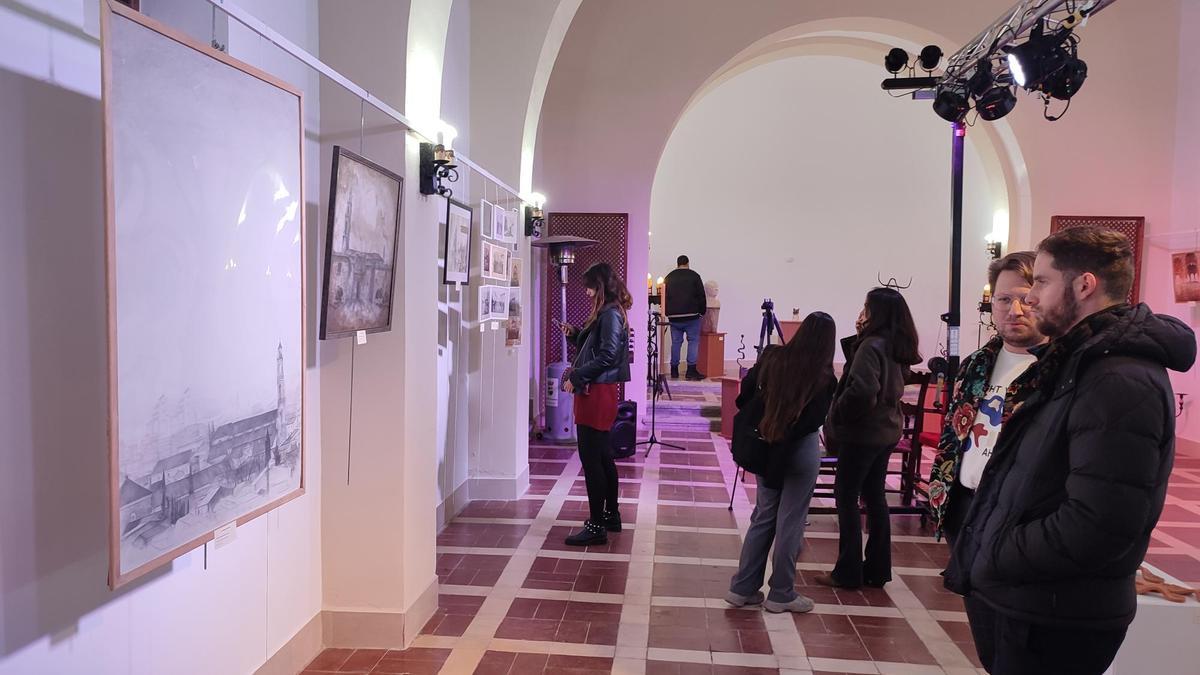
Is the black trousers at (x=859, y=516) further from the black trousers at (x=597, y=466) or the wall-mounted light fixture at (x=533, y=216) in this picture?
the wall-mounted light fixture at (x=533, y=216)

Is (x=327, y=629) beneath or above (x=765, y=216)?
beneath

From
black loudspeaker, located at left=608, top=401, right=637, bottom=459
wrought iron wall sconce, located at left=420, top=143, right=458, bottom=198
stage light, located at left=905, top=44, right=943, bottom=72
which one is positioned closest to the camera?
wrought iron wall sconce, located at left=420, top=143, right=458, bottom=198

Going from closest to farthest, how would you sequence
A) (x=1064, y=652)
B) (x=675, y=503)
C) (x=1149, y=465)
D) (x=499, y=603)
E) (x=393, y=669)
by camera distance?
(x=1149, y=465), (x=1064, y=652), (x=393, y=669), (x=499, y=603), (x=675, y=503)

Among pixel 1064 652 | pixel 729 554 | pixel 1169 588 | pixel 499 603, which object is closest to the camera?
pixel 1064 652

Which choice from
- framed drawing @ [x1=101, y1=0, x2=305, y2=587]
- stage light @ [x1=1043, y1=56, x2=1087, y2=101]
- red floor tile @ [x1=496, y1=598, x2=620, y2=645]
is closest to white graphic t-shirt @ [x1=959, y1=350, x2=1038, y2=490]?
red floor tile @ [x1=496, y1=598, x2=620, y2=645]

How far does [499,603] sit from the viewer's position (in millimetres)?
3707

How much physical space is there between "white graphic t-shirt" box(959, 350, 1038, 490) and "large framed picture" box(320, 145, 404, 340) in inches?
85.2

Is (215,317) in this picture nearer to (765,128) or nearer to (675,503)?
(675,503)

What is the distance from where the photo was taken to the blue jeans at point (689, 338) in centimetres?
1095

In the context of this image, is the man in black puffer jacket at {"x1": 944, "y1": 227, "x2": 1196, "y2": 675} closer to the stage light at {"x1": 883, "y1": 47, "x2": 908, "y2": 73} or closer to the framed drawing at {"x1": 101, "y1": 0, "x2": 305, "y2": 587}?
the framed drawing at {"x1": 101, "y1": 0, "x2": 305, "y2": 587}

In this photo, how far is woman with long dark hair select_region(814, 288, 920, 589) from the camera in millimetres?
3625

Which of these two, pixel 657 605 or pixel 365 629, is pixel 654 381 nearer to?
pixel 657 605

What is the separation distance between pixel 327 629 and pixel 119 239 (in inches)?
88.6

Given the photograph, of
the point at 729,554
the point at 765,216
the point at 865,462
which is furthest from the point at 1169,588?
the point at 765,216
